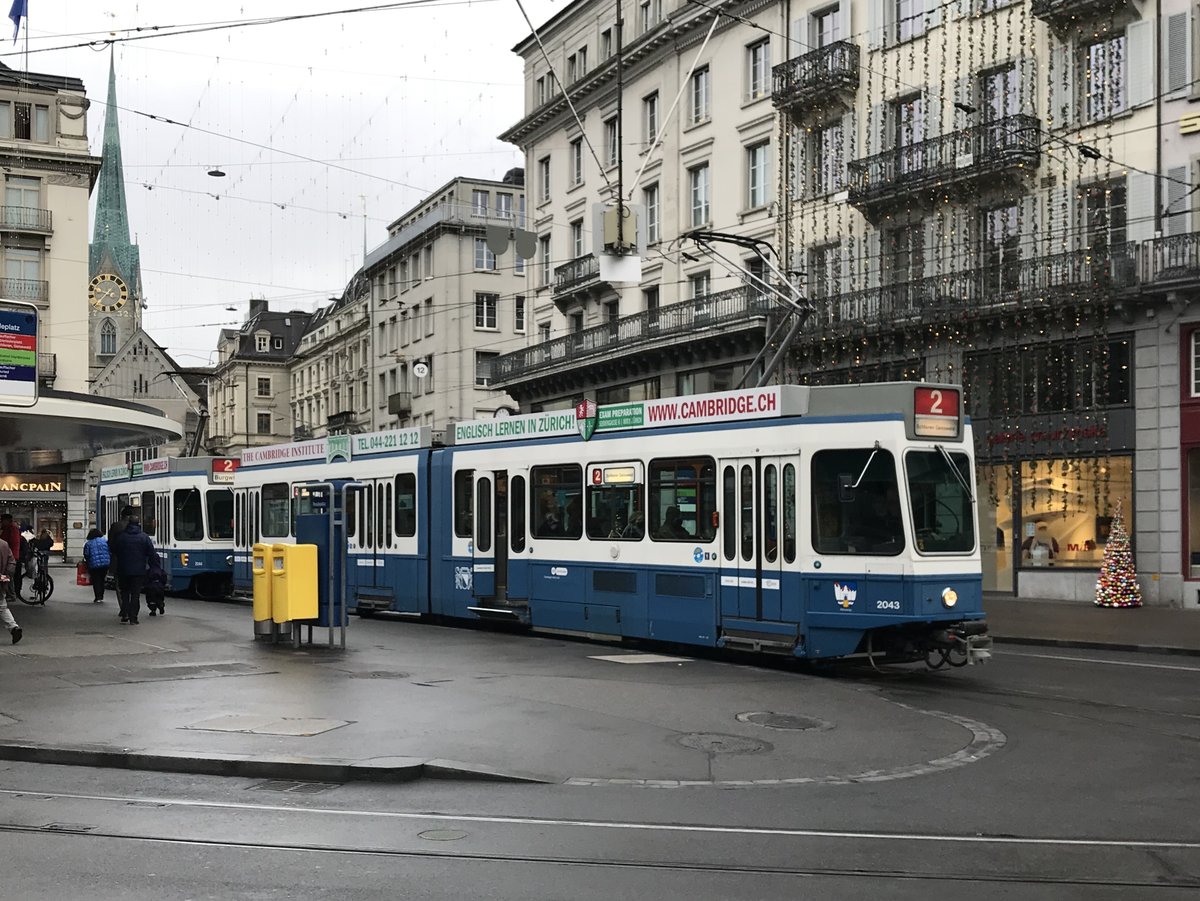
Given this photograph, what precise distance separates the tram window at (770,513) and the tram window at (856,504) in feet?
2.05

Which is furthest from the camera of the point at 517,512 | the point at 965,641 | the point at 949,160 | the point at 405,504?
the point at 949,160

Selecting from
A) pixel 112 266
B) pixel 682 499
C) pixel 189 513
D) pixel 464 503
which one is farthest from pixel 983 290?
pixel 112 266

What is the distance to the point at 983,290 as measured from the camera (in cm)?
3044

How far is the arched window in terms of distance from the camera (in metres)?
132

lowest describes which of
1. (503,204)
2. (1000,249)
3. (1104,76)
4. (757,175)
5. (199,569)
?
(199,569)

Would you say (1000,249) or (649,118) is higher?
(649,118)

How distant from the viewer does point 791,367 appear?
1405 inches

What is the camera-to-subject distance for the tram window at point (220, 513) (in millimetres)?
32875

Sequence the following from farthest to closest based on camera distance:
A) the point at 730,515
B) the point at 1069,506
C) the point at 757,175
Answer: the point at 757,175 → the point at 1069,506 → the point at 730,515

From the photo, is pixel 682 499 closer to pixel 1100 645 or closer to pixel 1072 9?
pixel 1100 645

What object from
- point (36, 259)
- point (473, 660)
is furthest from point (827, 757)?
point (36, 259)

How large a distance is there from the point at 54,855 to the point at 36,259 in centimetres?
6178

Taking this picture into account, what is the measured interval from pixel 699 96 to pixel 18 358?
24882 mm

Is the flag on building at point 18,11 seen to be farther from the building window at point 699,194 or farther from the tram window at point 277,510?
the building window at point 699,194
